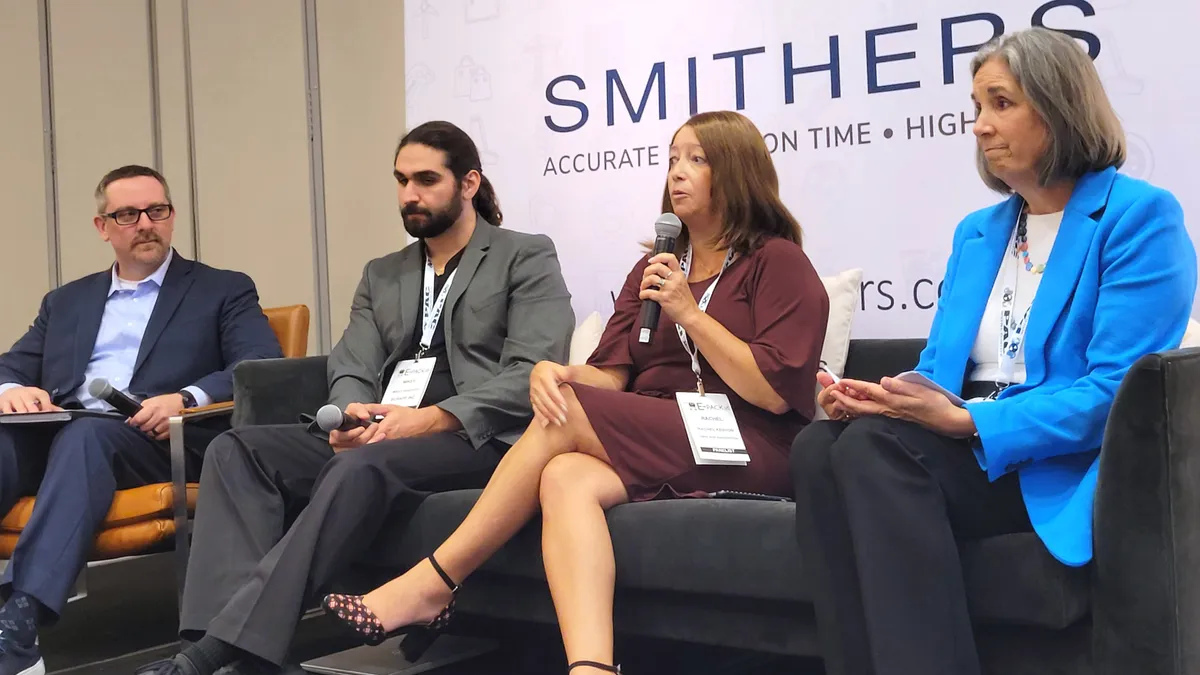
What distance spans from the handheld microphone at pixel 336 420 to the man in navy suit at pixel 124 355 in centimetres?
61

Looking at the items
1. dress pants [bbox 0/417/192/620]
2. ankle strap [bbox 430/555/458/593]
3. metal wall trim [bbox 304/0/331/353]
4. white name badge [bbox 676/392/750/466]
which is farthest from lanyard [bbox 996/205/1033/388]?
metal wall trim [bbox 304/0/331/353]

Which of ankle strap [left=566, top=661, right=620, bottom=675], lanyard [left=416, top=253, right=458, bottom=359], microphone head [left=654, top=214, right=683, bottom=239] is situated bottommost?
ankle strap [left=566, top=661, right=620, bottom=675]

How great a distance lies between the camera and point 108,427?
3311 mm

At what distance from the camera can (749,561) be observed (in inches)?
90.4

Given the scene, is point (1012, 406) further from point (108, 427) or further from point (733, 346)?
point (108, 427)

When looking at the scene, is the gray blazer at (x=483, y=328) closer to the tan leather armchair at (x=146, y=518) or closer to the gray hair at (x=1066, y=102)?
the tan leather armchair at (x=146, y=518)

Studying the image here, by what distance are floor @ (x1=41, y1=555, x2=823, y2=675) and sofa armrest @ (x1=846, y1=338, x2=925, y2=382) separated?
704 millimetres

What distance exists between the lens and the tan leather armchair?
10.6 ft

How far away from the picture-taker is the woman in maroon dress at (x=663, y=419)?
2.39 meters

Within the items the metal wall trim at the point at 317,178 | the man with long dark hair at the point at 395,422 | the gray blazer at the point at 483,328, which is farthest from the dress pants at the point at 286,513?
the metal wall trim at the point at 317,178

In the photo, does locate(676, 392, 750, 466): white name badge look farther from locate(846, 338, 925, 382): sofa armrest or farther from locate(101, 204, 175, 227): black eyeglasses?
locate(101, 204, 175, 227): black eyeglasses

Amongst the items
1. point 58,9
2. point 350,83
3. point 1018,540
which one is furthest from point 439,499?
point 58,9

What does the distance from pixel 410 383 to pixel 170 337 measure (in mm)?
943

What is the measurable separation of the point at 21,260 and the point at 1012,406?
4748 millimetres
